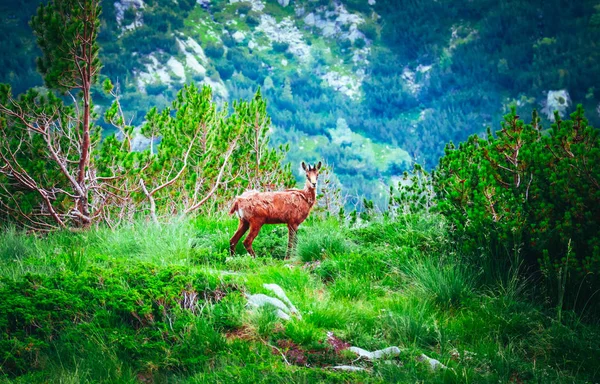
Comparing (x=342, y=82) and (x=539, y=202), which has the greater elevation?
(x=342, y=82)

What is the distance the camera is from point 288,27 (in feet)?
620

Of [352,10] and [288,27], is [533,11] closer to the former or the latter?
[352,10]

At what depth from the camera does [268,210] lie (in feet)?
25.6

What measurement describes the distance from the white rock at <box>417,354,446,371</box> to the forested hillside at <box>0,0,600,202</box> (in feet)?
337

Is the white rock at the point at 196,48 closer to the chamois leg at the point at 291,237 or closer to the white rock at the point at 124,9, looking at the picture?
the white rock at the point at 124,9

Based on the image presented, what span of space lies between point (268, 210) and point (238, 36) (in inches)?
6856

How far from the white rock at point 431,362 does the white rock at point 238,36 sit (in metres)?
174

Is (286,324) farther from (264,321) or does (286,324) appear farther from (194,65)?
(194,65)

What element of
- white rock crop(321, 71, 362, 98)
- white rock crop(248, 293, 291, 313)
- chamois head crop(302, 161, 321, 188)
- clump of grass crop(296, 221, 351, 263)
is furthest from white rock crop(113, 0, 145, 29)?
white rock crop(248, 293, 291, 313)

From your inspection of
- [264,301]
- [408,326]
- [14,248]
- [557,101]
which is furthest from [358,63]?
[408,326]

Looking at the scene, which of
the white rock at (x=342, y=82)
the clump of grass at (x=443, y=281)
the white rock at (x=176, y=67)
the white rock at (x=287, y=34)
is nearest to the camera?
the clump of grass at (x=443, y=281)

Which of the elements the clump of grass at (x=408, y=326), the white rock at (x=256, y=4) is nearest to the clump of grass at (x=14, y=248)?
the clump of grass at (x=408, y=326)

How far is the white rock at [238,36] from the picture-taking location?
560 feet

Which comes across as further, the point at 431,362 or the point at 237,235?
the point at 237,235
